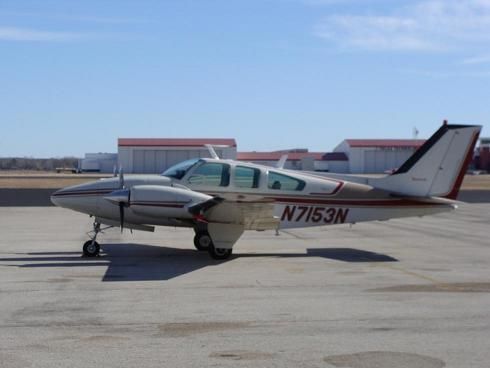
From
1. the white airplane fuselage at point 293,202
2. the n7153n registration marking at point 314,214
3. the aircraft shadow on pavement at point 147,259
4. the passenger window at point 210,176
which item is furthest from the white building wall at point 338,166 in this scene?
the passenger window at point 210,176

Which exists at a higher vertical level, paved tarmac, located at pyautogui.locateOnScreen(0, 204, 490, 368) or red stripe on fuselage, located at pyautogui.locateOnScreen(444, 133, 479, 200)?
red stripe on fuselage, located at pyautogui.locateOnScreen(444, 133, 479, 200)

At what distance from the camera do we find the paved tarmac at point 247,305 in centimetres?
729

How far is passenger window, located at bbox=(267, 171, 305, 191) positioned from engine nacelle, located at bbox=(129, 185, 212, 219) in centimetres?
205

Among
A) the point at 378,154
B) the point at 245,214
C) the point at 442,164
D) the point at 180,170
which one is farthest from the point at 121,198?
the point at 378,154

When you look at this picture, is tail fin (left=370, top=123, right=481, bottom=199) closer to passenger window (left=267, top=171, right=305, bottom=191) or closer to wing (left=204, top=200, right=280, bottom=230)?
passenger window (left=267, top=171, right=305, bottom=191)

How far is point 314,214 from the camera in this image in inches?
641

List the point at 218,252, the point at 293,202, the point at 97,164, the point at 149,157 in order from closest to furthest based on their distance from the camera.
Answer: the point at 218,252 → the point at 293,202 → the point at 149,157 → the point at 97,164

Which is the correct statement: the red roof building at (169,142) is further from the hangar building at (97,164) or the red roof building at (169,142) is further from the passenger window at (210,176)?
the passenger window at (210,176)

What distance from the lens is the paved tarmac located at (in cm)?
729

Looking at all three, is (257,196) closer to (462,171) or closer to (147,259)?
(147,259)

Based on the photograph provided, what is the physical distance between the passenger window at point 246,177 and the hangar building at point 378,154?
240 ft

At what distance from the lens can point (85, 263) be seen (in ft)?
47.8

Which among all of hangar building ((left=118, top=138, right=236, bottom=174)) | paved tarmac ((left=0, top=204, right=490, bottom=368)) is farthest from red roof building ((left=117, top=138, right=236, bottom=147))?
paved tarmac ((left=0, top=204, right=490, bottom=368))

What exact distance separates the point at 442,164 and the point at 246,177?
15.7 feet
